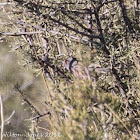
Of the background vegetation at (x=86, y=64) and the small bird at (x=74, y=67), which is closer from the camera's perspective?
the background vegetation at (x=86, y=64)

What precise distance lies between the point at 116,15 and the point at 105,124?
0.68m

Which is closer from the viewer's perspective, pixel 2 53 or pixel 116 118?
pixel 116 118

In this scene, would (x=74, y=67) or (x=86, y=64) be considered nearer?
(x=86, y=64)

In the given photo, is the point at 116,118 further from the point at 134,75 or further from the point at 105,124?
the point at 134,75

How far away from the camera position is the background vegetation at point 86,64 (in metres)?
1.07

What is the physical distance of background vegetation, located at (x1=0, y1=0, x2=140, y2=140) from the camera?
1070 mm

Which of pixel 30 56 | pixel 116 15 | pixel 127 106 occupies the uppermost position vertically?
pixel 116 15

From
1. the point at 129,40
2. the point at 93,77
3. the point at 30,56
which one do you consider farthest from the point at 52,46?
the point at 93,77

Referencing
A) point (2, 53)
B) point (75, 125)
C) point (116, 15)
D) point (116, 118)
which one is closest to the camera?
point (75, 125)

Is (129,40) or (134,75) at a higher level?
(129,40)

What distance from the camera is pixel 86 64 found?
1.16 meters

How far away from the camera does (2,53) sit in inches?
139

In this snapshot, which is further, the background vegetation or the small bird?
the small bird

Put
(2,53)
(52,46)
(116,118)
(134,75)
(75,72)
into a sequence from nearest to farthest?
(116,118) → (75,72) → (134,75) → (52,46) → (2,53)
